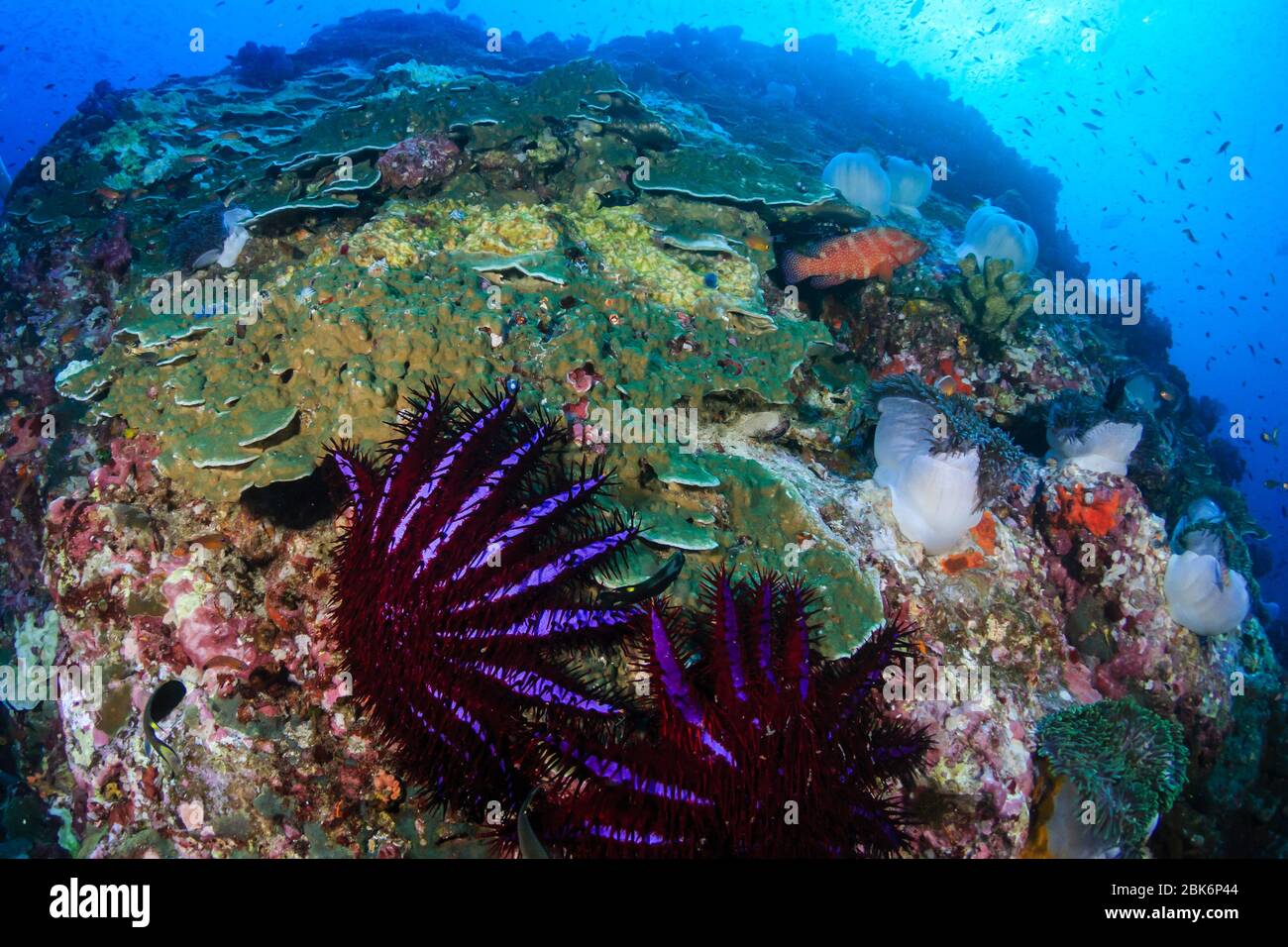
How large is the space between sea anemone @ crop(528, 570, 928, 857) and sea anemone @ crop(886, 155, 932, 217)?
10087 mm

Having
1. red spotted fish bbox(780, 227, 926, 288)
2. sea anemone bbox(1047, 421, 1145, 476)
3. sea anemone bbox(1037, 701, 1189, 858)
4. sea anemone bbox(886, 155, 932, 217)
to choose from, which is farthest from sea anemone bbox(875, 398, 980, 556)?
Result: sea anemone bbox(886, 155, 932, 217)

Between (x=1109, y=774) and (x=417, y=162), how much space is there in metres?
7.92

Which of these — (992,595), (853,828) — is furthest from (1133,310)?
(853,828)

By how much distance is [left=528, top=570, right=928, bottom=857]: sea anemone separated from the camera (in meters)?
2.48

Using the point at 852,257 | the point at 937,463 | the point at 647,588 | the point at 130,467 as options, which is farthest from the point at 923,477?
the point at 130,467

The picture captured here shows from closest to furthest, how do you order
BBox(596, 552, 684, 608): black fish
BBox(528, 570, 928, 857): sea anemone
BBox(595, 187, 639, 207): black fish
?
BBox(528, 570, 928, 857): sea anemone
BBox(596, 552, 684, 608): black fish
BBox(595, 187, 639, 207): black fish

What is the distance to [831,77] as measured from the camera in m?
23.4

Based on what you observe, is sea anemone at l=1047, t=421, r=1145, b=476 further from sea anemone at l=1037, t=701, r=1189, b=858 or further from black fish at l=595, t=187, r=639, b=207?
black fish at l=595, t=187, r=639, b=207

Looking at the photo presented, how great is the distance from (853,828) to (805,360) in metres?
4.27

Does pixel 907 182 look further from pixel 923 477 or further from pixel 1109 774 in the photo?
pixel 1109 774

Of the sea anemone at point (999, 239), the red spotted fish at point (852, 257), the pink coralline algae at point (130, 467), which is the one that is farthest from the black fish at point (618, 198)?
the pink coralline algae at point (130, 467)

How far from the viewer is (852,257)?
706 cm

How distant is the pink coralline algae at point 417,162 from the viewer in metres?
6.51

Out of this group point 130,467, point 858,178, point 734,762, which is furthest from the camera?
point 858,178
